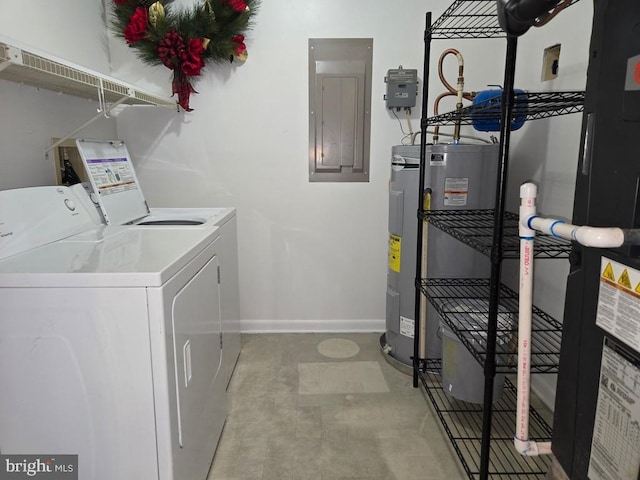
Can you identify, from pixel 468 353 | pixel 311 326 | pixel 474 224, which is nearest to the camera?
pixel 468 353

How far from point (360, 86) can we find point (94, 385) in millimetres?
2327

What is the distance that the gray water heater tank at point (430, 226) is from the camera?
217 centimetres

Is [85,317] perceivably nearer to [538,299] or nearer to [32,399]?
[32,399]

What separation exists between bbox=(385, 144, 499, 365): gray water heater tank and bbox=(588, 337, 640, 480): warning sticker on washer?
1412 mm

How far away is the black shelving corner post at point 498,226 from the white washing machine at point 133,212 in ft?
4.11

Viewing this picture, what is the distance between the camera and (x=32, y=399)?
47.5 inches

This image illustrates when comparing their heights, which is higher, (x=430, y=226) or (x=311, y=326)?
(x=430, y=226)

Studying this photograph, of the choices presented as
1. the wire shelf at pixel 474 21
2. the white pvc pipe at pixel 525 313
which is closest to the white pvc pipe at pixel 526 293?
the white pvc pipe at pixel 525 313

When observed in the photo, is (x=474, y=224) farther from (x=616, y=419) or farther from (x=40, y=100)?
(x=40, y=100)

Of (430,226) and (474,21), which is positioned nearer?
(430,226)

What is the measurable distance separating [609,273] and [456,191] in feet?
4.75

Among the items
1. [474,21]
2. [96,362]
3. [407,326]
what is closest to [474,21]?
[474,21]

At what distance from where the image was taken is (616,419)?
30.4 inches

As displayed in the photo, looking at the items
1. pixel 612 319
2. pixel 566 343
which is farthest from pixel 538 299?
pixel 612 319
